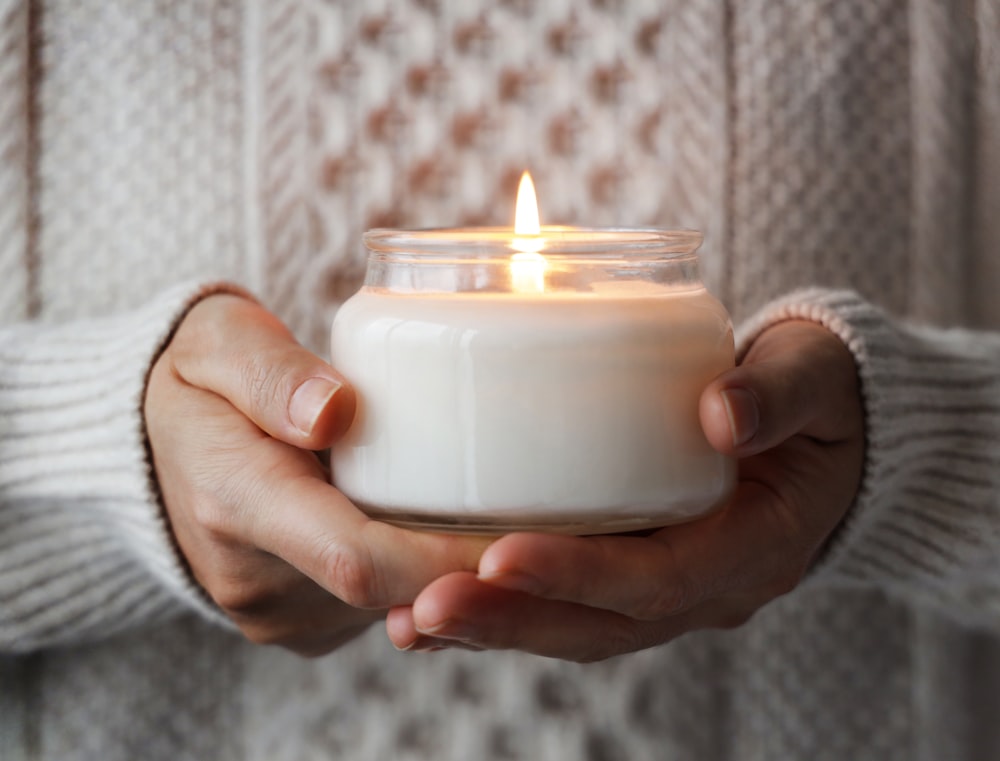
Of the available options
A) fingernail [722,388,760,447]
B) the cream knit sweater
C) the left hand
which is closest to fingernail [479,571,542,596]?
the left hand

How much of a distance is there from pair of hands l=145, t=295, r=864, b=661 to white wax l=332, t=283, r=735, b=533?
2 centimetres

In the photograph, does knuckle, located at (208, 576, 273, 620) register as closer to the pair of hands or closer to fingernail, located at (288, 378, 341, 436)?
the pair of hands

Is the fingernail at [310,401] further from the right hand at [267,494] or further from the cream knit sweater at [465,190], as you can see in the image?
the cream knit sweater at [465,190]

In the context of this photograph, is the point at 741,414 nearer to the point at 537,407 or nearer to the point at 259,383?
the point at 537,407

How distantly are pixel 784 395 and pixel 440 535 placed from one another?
167mm

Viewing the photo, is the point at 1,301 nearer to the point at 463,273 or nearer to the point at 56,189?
the point at 56,189

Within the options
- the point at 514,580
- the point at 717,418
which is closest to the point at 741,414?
the point at 717,418

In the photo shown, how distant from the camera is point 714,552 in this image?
0.40 metres

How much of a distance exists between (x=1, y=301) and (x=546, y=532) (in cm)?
52

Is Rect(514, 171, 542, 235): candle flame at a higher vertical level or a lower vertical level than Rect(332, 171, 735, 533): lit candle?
higher

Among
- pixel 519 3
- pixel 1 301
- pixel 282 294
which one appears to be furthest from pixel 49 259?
pixel 519 3

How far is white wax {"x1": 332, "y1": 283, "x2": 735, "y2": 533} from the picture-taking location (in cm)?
34

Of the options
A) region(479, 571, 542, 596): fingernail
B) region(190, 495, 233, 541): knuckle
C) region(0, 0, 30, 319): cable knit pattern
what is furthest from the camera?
region(0, 0, 30, 319): cable knit pattern

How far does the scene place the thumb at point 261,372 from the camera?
1.25 ft
